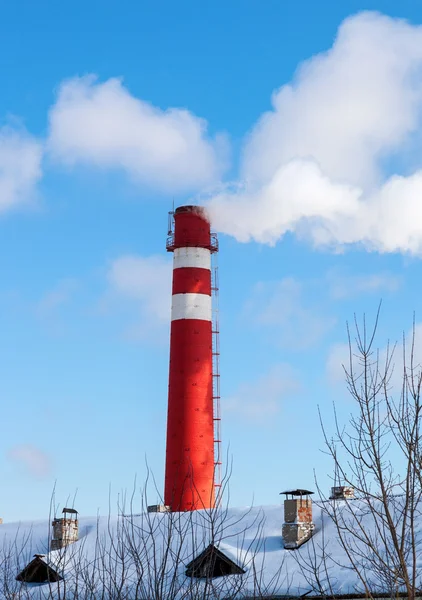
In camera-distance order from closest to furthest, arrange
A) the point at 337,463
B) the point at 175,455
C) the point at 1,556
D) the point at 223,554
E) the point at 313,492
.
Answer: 1. the point at 337,463
2. the point at 223,554
3. the point at 313,492
4. the point at 1,556
5. the point at 175,455

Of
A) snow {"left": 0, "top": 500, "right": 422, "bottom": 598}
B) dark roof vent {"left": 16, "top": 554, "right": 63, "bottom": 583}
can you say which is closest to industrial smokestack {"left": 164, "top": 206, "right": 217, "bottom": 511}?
snow {"left": 0, "top": 500, "right": 422, "bottom": 598}

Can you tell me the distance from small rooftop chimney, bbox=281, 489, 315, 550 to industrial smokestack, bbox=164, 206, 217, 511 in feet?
20.7

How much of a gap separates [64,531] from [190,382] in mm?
5948

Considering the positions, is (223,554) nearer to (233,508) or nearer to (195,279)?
(233,508)

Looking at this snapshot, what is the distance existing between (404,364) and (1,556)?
46.5 feet

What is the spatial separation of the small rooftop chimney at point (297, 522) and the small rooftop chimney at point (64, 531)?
574cm

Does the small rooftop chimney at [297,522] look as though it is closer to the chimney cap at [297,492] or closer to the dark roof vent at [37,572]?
the chimney cap at [297,492]

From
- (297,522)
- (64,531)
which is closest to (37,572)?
(64,531)

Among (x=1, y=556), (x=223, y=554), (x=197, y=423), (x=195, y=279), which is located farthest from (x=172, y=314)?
(x=223, y=554)

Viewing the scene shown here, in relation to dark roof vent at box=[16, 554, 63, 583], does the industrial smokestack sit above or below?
above

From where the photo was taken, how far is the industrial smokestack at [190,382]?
2389 centimetres

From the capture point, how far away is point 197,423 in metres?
24.1

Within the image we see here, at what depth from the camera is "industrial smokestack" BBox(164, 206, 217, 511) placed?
78.4 feet

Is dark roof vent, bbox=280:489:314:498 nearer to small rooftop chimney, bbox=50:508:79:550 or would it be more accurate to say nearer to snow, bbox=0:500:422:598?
snow, bbox=0:500:422:598
